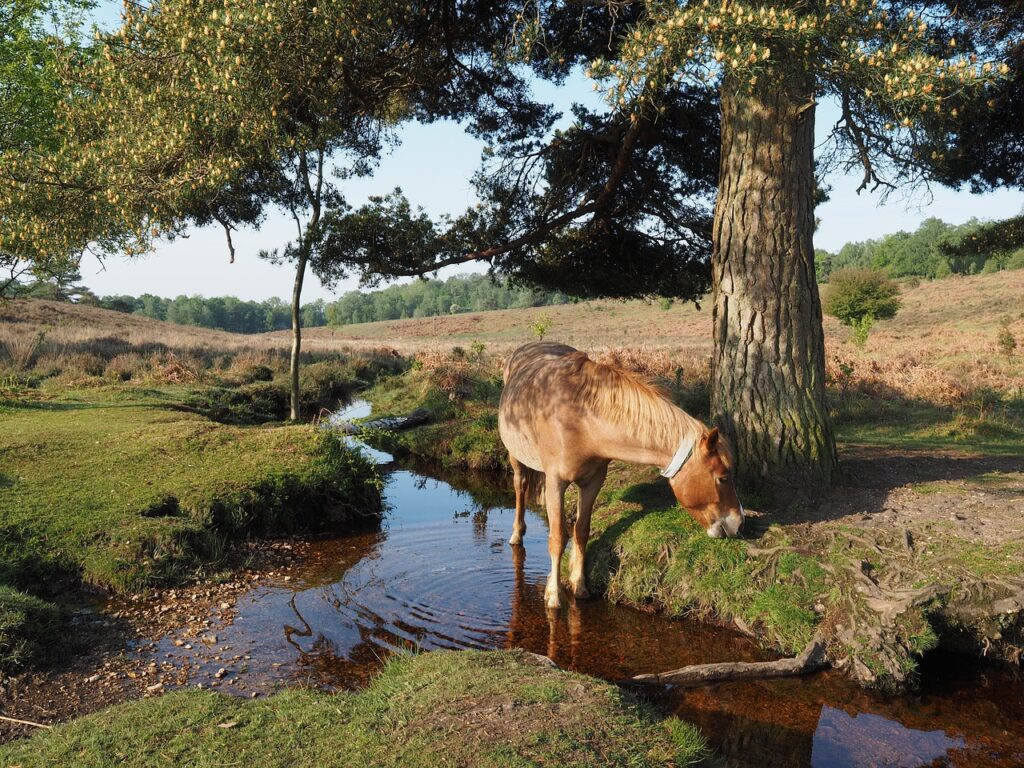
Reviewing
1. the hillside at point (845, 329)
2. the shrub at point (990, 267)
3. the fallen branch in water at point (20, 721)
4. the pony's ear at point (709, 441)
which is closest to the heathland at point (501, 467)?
the fallen branch in water at point (20, 721)

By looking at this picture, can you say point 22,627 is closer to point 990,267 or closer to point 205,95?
point 205,95

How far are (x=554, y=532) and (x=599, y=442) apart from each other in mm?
1053

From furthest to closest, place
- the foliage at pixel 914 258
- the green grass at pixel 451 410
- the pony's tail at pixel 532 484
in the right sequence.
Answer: the foliage at pixel 914 258, the green grass at pixel 451 410, the pony's tail at pixel 532 484

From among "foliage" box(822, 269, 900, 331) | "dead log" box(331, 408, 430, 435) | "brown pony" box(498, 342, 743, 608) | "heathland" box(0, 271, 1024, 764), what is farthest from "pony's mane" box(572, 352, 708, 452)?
"foliage" box(822, 269, 900, 331)

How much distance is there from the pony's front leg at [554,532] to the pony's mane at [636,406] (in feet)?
3.02

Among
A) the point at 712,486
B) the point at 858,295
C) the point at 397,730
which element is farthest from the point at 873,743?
the point at 858,295

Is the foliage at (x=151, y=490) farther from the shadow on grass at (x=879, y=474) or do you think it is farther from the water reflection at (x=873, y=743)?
the water reflection at (x=873, y=743)

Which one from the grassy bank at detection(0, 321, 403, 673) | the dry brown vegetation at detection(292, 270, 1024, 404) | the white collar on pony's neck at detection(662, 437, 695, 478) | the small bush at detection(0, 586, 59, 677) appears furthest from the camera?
the dry brown vegetation at detection(292, 270, 1024, 404)

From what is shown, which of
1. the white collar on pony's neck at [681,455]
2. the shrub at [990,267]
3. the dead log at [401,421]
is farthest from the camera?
the shrub at [990,267]

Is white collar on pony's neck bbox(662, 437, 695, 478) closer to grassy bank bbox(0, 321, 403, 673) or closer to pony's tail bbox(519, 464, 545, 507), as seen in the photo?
pony's tail bbox(519, 464, 545, 507)

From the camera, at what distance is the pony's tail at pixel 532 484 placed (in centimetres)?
970

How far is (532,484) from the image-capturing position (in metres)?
10.4

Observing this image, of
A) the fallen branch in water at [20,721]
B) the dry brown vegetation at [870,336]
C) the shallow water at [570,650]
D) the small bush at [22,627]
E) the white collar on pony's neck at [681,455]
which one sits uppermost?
the dry brown vegetation at [870,336]

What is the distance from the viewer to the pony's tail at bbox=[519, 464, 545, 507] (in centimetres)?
970
